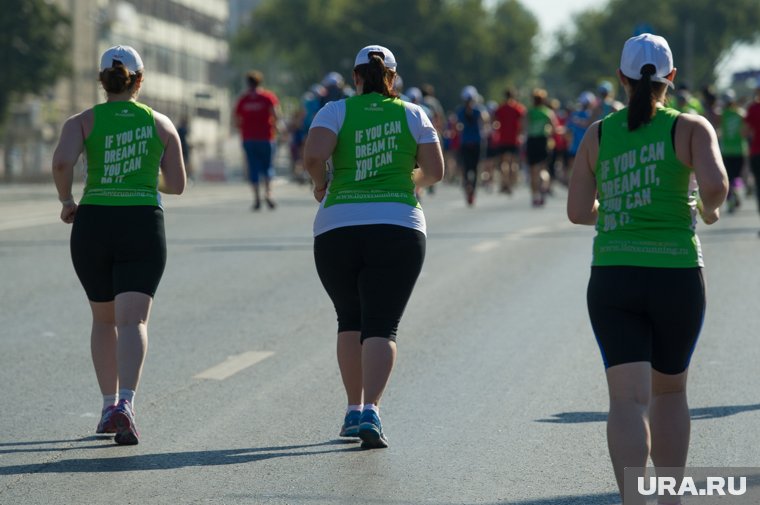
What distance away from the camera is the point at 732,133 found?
23.4 m

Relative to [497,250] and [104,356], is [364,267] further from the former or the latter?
[497,250]

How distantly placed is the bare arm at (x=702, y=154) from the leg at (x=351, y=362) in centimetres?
228

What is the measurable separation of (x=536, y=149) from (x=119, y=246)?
20.8 m

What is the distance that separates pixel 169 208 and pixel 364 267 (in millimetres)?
Answer: 20179

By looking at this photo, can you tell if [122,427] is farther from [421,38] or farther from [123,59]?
[421,38]

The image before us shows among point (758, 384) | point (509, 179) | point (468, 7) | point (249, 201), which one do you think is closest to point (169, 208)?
point (249, 201)

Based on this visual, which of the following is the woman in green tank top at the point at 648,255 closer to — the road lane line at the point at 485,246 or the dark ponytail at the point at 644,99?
the dark ponytail at the point at 644,99

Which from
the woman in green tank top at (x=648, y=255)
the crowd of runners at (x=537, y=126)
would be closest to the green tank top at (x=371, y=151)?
the woman in green tank top at (x=648, y=255)

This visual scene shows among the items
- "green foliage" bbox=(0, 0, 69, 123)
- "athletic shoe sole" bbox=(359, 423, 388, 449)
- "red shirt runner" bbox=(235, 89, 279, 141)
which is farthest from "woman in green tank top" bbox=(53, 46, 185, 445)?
"green foliage" bbox=(0, 0, 69, 123)

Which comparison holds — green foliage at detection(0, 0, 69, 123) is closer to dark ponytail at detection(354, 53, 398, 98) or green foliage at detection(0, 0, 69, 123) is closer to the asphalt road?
the asphalt road

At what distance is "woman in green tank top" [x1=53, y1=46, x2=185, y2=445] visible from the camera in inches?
277

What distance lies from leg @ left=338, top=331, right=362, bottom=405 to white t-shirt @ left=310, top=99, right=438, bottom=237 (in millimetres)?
506

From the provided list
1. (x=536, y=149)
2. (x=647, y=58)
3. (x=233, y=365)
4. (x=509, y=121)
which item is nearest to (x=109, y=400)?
(x=233, y=365)

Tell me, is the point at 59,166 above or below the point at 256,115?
below
